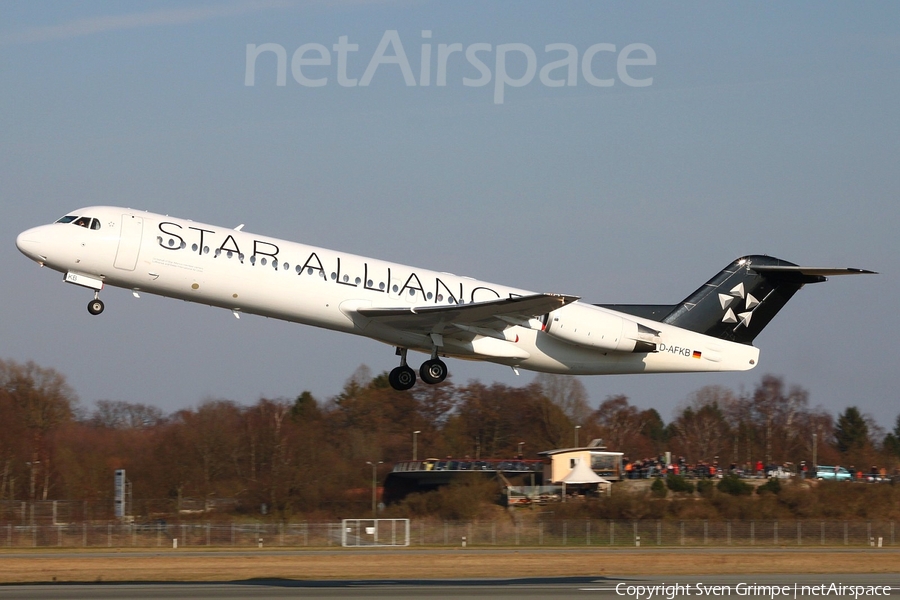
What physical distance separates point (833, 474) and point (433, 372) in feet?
103

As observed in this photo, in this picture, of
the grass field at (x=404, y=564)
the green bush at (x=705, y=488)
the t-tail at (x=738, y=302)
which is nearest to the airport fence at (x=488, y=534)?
the grass field at (x=404, y=564)

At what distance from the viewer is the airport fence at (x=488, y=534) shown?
3644 centimetres

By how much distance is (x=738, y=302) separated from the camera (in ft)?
95.8

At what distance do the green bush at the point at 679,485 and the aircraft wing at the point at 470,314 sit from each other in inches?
862

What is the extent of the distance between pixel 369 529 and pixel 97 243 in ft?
56.1

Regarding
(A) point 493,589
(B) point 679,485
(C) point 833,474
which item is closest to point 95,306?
(A) point 493,589

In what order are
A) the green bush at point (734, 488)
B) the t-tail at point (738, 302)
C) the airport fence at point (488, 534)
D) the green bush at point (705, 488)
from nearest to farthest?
the t-tail at point (738, 302), the airport fence at point (488, 534), the green bush at point (705, 488), the green bush at point (734, 488)

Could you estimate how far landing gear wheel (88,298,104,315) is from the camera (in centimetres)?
2422

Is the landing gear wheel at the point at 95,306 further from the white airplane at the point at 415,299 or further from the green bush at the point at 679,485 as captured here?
the green bush at the point at 679,485

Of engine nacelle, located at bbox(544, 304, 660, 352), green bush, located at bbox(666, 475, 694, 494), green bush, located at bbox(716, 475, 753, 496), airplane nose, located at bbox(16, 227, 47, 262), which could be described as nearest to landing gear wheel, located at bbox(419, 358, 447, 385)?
engine nacelle, located at bbox(544, 304, 660, 352)

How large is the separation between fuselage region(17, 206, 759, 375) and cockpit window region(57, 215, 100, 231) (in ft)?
0.09

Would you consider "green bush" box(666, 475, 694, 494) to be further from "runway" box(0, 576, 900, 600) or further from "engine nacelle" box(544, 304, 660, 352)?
"engine nacelle" box(544, 304, 660, 352)

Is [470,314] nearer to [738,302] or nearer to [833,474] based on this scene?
[738,302]

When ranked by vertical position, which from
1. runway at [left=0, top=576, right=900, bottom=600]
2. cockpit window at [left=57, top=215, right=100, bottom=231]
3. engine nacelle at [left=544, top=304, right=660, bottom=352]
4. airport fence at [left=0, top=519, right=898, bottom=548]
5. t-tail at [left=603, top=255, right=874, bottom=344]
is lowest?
airport fence at [left=0, top=519, right=898, bottom=548]
